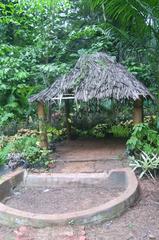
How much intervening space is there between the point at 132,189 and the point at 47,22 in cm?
703

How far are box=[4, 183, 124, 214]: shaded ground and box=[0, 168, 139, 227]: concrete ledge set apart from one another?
0.16m

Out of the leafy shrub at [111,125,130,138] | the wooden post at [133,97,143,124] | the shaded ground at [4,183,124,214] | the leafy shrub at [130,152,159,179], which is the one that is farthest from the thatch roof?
the leafy shrub at [111,125,130,138]

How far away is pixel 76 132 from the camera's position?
374 inches

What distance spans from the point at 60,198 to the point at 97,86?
2.80 metres

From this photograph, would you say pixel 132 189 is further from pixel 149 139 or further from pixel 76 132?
pixel 76 132

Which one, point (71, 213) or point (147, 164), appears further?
point (147, 164)

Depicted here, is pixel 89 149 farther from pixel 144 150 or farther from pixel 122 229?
pixel 122 229

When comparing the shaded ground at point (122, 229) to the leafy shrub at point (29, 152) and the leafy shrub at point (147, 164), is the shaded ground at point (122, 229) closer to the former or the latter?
the leafy shrub at point (147, 164)

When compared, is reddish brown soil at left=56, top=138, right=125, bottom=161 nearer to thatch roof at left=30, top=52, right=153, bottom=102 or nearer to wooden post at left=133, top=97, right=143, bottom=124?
wooden post at left=133, top=97, right=143, bottom=124

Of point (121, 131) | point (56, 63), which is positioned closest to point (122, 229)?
point (121, 131)

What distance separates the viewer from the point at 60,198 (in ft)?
16.5

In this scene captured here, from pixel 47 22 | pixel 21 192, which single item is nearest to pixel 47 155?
pixel 21 192

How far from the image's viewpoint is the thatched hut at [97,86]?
657 centimetres

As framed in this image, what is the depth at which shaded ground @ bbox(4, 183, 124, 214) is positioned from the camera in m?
4.66
